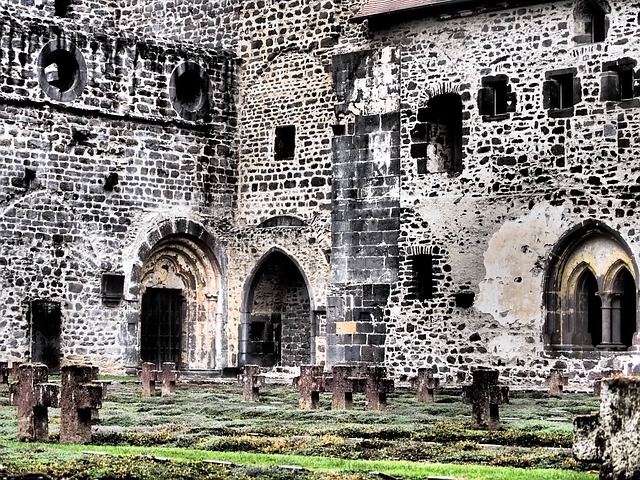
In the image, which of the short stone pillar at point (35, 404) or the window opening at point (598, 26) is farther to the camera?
the window opening at point (598, 26)

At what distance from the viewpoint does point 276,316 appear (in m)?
35.1

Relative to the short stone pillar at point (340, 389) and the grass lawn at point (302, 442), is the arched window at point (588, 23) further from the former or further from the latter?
the short stone pillar at point (340, 389)

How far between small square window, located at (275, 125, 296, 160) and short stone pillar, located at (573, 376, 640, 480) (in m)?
24.0

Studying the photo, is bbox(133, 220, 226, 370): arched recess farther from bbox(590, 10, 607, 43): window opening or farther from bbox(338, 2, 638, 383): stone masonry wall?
bbox(590, 10, 607, 43): window opening

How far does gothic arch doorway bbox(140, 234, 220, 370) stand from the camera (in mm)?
34344

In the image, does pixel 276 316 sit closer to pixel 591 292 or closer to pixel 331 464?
pixel 591 292

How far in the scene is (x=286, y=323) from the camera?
35031 millimetres

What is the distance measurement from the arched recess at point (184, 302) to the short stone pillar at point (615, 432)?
78.9 feet

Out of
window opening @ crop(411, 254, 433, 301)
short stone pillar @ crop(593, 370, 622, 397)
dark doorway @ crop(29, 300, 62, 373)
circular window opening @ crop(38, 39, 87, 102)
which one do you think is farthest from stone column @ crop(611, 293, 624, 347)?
circular window opening @ crop(38, 39, 87, 102)

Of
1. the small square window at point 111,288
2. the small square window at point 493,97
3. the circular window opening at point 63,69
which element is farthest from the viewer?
the small square window at point 111,288

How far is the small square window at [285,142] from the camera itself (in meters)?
34.3

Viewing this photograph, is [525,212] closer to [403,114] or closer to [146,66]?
[403,114]

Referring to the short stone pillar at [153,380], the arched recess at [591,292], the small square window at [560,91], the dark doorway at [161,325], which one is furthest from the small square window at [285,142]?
the short stone pillar at [153,380]

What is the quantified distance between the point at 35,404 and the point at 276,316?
1903 cm
